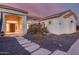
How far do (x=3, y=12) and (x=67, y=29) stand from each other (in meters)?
0.87

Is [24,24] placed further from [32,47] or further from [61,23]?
[61,23]

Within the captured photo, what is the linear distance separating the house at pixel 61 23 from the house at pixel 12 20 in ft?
0.88

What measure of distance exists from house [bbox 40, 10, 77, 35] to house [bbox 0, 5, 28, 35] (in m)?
0.27

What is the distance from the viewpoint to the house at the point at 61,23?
2798mm

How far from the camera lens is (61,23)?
9.29 feet

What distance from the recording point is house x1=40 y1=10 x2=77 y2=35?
2.80m

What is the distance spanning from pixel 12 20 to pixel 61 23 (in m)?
0.64

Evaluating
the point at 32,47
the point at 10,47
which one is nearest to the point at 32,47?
the point at 32,47

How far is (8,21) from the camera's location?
111 inches

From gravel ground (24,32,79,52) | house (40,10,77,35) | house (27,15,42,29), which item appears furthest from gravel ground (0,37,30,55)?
house (40,10,77,35)

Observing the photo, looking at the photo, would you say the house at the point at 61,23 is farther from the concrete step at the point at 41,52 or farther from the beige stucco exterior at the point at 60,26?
the concrete step at the point at 41,52

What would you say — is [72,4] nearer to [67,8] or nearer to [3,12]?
[67,8]

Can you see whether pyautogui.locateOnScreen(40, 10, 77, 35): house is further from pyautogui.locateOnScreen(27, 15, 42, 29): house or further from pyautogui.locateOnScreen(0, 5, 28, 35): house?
pyautogui.locateOnScreen(0, 5, 28, 35): house

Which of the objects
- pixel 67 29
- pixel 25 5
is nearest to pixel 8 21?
pixel 25 5
